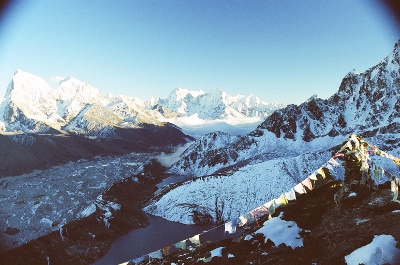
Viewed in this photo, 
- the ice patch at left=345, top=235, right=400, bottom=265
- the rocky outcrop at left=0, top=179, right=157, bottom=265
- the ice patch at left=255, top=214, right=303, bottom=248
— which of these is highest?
the ice patch at left=345, top=235, right=400, bottom=265

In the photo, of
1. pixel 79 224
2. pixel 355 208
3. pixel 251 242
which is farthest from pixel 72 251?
pixel 355 208

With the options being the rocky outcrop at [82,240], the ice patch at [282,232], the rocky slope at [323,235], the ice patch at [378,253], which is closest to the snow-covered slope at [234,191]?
the rocky outcrop at [82,240]

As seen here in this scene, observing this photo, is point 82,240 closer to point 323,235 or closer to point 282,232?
point 282,232

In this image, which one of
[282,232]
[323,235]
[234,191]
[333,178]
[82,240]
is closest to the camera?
[323,235]

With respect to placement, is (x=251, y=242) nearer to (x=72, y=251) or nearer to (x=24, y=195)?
(x=72, y=251)

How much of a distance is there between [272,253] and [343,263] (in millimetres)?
5240

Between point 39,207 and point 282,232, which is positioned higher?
point 282,232

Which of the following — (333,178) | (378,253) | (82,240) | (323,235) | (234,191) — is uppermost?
(333,178)

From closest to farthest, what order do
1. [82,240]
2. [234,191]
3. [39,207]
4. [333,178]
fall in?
1. [333,178]
2. [82,240]
3. [234,191]
4. [39,207]

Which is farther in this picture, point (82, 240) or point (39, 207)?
point (39, 207)

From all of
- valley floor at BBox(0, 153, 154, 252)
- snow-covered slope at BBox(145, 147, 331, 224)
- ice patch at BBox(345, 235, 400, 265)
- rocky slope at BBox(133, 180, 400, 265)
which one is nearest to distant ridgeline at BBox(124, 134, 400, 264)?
rocky slope at BBox(133, 180, 400, 265)

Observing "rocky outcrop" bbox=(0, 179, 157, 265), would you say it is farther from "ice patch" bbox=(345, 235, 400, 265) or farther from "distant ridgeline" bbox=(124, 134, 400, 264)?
"ice patch" bbox=(345, 235, 400, 265)

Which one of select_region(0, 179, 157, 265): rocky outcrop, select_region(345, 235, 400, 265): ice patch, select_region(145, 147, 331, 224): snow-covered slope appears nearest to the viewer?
select_region(345, 235, 400, 265): ice patch

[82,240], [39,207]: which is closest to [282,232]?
[82,240]
